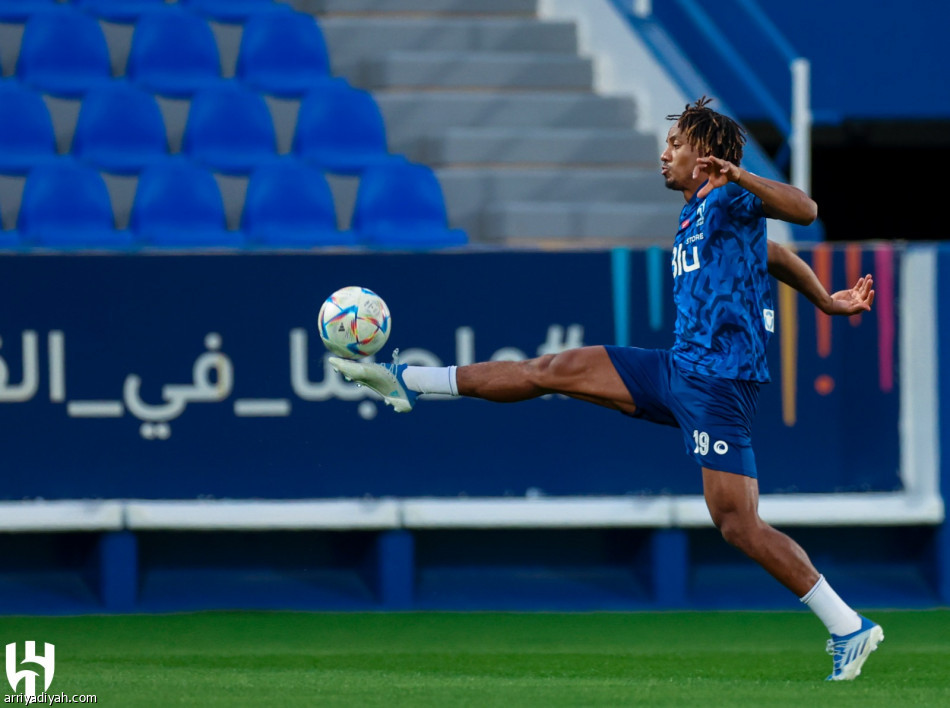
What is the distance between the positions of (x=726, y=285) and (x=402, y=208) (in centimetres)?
418

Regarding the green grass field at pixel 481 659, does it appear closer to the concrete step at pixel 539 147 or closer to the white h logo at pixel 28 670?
the white h logo at pixel 28 670

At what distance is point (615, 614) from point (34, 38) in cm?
529

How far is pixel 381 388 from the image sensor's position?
5.58m

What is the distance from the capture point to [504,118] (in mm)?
10227

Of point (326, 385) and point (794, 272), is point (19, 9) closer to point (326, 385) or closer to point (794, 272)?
point (326, 385)

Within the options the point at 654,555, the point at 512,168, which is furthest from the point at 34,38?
the point at 654,555

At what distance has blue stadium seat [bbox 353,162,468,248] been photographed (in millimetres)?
9102

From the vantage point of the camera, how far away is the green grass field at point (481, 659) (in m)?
4.82

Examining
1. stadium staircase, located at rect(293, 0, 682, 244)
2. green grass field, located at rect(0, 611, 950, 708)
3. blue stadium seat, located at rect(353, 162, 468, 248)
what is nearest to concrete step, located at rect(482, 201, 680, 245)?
stadium staircase, located at rect(293, 0, 682, 244)

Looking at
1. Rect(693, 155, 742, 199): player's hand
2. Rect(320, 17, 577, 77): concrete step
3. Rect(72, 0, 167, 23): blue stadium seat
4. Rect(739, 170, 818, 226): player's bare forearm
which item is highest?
Rect(72, 0, 167, 23): blue stadium seat

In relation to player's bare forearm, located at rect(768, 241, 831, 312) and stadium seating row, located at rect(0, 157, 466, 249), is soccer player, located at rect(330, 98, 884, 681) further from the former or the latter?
stadium seating row, located at rect(0, 157, 466, 249)

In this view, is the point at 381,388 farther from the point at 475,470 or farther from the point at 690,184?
the point at 475,470

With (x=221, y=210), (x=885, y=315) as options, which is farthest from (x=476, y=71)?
(x=885, y=315)

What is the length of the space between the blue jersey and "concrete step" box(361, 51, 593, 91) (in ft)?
17.4
